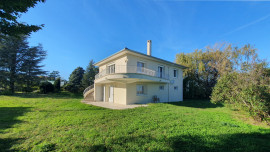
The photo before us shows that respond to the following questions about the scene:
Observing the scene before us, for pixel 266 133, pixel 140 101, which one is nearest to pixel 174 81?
pixel 140 101

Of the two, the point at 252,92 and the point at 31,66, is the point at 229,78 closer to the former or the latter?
the point at 252,92

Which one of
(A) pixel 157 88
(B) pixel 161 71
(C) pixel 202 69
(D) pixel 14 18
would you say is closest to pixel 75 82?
(A) pixel 157 88

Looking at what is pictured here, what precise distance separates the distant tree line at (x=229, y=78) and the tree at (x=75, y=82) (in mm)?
25102

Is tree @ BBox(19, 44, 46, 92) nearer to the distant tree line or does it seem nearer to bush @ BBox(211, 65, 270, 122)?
the distant tree line

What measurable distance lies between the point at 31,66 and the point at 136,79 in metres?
28.0

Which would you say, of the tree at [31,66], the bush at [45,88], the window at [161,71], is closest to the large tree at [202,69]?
the window at [161,71]

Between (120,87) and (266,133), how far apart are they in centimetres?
1075

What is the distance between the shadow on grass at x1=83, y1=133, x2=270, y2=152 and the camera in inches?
129

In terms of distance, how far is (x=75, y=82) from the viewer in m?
28.7

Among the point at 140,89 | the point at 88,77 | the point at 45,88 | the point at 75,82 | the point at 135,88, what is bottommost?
the point at 45,88

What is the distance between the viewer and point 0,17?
199 inches

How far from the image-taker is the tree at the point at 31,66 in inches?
950

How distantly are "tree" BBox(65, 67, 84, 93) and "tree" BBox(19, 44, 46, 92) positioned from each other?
20.6ft

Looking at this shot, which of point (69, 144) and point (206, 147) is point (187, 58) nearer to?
point (206, 147)
